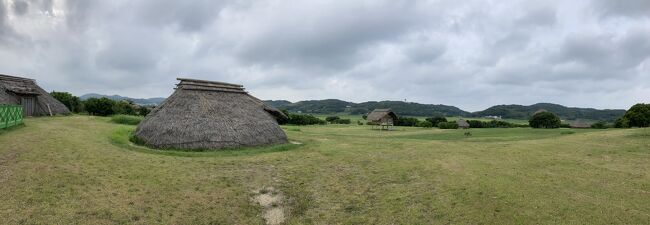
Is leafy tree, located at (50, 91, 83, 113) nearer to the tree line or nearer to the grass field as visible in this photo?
the tree line

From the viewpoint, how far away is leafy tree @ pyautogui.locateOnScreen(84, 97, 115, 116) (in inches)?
1544

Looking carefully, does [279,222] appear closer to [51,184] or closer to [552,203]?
[51,184]

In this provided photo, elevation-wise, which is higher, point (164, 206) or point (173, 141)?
point (173, 141)

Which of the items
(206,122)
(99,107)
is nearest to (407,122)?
(99,107)

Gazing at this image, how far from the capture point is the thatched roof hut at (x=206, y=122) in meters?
18.0

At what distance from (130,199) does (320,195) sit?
559 cm

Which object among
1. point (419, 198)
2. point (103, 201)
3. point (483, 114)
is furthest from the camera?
point (483, 114)

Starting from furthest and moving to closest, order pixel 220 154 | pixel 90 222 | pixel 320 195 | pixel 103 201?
pixel 220 154 → pixel 320 195 → pixel 103 201 → pixel 90 222

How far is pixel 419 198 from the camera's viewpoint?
36.6ft

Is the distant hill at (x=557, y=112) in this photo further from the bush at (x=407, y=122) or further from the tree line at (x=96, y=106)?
the tree line at (x=96, y=106)

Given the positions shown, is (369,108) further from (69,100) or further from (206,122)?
(206,122)

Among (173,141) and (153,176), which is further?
(173,141)

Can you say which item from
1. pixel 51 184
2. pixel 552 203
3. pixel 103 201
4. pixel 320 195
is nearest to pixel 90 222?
pixel 103 201

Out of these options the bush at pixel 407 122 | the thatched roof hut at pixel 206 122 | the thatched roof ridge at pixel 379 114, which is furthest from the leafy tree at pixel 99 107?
the bush at pixel 407 122
